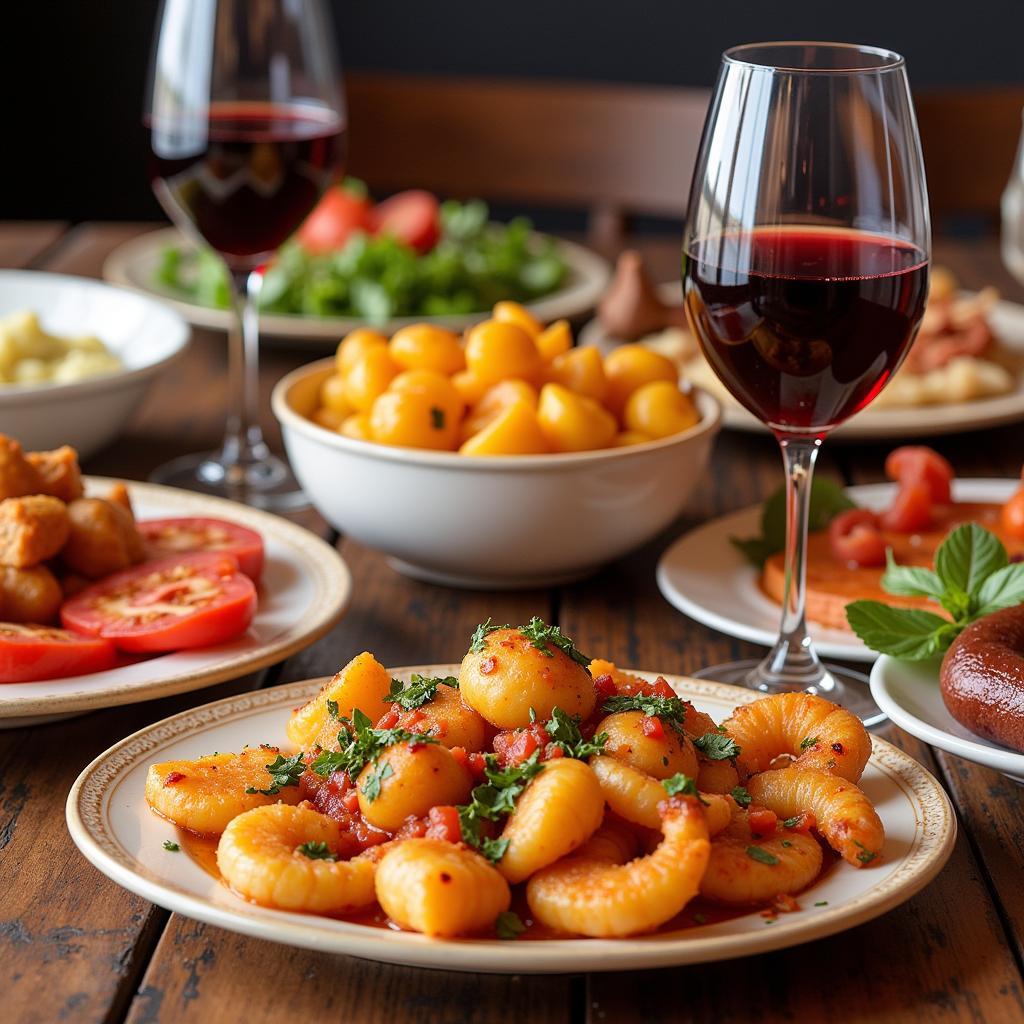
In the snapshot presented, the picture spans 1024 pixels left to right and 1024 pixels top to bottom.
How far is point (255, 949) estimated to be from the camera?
41.4 inches

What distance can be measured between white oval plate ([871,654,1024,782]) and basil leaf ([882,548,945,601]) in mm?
85

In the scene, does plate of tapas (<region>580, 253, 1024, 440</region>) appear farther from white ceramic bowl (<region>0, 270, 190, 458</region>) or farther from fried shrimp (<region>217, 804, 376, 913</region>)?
fried shrimp (<region>217, 804, 376, 913</region>)

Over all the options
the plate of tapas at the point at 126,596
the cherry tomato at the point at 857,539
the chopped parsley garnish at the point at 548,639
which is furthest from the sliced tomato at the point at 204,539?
the cherry tomato at the point at 857,539

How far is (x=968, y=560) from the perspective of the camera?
147 cm

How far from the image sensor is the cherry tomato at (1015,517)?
179 cm

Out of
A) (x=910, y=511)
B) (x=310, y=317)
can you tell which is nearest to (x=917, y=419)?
(x=910, y=511)

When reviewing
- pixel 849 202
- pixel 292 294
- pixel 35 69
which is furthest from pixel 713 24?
pixel 849 202

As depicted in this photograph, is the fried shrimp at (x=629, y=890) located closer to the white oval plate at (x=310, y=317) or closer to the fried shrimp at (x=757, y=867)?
the fried shrimp at (x=757, y=867)

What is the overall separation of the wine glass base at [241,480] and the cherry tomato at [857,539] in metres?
0.73

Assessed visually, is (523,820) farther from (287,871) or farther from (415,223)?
(415,223)

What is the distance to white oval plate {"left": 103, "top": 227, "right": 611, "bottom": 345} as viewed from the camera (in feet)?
8.72

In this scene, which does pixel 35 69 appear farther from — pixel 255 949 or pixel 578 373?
pixel 255 949

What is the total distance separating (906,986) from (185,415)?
172cm

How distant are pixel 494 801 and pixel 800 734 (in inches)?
11.2
